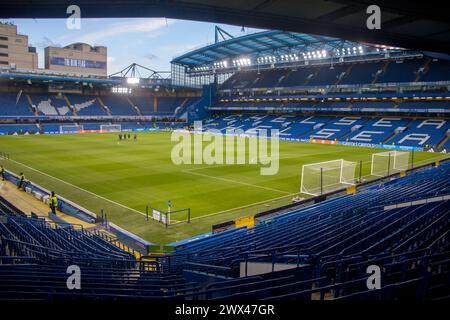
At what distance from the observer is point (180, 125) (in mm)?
85500

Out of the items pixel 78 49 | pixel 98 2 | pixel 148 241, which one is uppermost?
pixel 78 49

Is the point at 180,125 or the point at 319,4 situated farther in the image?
the point at 180,125

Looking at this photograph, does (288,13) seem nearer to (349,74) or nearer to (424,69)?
(424,69)

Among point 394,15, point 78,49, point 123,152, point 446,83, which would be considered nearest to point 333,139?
point 446,83

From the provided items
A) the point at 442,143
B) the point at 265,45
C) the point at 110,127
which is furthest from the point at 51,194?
the point at 110,127

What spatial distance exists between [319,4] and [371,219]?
683 cm

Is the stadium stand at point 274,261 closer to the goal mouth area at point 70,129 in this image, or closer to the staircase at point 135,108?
the goal mouth area at point 70,129

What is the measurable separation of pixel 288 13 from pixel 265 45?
62.9 meters

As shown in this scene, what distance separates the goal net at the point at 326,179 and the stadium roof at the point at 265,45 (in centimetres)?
3378

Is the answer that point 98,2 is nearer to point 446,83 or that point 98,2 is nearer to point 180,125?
point 446,83

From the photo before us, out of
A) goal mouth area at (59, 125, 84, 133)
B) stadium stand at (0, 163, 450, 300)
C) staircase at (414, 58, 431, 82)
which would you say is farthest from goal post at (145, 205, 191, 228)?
goal mouth area at (59, 125, 84, 133)

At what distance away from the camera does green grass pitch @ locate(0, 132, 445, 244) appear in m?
19.4

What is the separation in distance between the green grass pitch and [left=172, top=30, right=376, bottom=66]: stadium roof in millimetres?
27221

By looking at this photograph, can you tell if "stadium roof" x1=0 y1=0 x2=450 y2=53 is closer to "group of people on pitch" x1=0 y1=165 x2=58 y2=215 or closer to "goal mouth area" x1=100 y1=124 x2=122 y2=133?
"group of people on pitch" x1=0 y1=165 x2=58 y2=215
